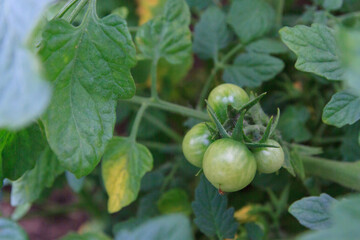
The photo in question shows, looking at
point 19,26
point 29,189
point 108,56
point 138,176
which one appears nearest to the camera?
point 19,26

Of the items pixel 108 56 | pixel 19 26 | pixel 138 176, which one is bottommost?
pixel 138 176

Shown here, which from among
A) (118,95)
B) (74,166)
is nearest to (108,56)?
(118,95)

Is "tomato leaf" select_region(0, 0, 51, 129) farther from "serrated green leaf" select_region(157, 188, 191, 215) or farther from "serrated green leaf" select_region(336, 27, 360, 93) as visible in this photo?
"serrated green leaf" select_region(157, 188, 191, 215)

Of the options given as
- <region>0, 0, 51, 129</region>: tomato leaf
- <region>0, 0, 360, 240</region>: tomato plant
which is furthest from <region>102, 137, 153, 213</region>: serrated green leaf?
<region>0, 0, 51, 129</region>: tomato leaf

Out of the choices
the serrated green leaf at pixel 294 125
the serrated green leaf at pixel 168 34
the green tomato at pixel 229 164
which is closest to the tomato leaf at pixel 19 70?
the green tomato at pixel 229 164

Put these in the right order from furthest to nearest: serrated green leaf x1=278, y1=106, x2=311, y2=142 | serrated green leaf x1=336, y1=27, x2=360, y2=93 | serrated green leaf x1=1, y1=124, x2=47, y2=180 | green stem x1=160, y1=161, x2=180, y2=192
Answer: green stem x1=160, y1=161, x2=180, y2=192 < serrated green leaf x1=278, y1=106, x2=311, y2=142 < serrated green leaf x1=1, y1=124, x2=47, y2=180 < serrated green leaf x1=336, y1=27, x2=360, y2=93

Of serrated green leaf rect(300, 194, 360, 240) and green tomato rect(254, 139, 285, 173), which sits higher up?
serrated green leaf rect(300, 194, 360, 240)

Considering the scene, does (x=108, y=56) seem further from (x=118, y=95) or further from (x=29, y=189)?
(x=29, y=189)

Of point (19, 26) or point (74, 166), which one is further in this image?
point (74, 166)
